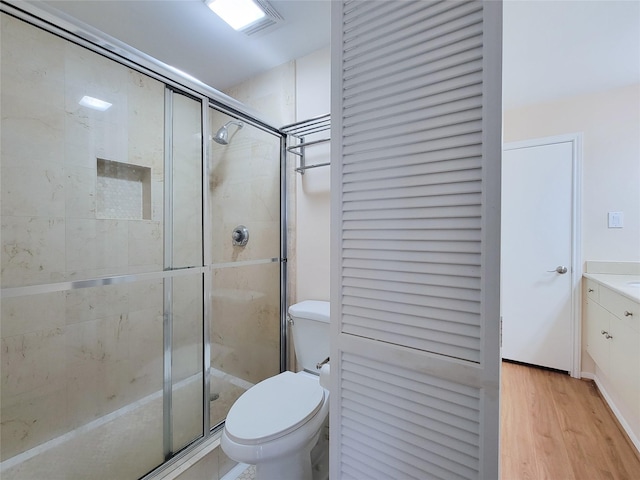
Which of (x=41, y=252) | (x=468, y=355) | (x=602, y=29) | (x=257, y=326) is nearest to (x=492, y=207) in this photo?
(x=468, y=355)

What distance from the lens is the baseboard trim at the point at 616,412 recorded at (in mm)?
1515

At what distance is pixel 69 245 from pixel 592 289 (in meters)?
3.49

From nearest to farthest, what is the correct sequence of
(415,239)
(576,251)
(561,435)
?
1. (415,239)
2. (561,435)
3. (576,251)

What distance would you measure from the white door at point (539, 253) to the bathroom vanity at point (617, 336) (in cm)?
19

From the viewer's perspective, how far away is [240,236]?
1813mm

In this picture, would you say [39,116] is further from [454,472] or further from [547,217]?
[547,217]

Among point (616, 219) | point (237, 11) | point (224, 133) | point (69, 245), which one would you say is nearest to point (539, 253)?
point (616, 219)

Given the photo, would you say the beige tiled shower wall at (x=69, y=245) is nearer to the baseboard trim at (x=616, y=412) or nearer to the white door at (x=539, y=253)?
the baseboard trim at (x=616, y=412)

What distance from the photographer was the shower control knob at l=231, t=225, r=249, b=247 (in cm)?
178

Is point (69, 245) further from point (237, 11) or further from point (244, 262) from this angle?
point (237, 11)

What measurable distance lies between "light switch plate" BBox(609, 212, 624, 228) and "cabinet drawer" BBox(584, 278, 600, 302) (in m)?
0.47

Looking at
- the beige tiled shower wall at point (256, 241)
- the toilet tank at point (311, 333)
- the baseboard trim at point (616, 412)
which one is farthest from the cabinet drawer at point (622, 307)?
the beige tiled shower wall at point (256, 241)

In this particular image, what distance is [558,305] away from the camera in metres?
2.32

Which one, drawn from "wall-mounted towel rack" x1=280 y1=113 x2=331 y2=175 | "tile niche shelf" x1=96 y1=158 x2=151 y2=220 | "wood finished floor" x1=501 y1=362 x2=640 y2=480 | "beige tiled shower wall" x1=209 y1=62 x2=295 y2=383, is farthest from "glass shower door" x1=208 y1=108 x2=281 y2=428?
"wood finished floor" x1=501 y1=362 x2=640 y2=480
